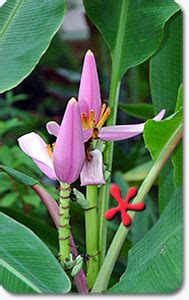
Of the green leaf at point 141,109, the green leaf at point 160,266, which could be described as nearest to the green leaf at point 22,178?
the green leaf at point 160,266

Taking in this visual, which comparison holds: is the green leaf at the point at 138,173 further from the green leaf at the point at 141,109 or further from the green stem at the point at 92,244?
the green stem at the point at 92,244

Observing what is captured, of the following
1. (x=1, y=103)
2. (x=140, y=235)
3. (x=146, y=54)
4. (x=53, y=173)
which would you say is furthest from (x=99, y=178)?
(x=1, y=103)

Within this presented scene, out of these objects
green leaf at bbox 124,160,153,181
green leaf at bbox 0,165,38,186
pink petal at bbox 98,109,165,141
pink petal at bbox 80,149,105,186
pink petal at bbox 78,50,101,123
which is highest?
pink petal at bbox 78,50,101,123

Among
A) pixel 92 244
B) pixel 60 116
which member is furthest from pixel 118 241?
pixel 60 116

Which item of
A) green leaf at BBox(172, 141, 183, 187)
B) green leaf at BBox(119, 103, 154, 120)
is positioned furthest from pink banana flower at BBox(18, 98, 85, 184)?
green leaf at BBox(119, 103, 154, 120)

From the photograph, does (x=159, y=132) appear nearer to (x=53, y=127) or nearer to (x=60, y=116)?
(x=53, y=127)

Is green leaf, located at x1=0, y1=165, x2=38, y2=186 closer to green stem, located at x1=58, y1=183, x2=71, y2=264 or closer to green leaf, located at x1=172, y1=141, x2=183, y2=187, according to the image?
green stem, located at x1=58, y1=183, x2=71, y2=264
